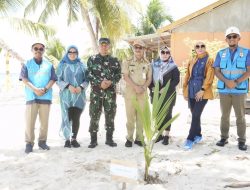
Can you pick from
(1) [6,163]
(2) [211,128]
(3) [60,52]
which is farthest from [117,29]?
(3) [60,52]

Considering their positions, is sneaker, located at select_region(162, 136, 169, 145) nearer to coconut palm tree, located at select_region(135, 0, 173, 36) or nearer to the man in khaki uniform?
the man in khaki uniform

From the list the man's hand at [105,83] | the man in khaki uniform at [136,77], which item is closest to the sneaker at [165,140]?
the man in khaki uniform at [136,77]

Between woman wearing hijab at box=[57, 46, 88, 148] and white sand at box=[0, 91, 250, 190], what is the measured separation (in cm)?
53

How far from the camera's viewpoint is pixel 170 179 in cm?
447

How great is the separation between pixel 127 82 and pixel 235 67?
1.58 metres

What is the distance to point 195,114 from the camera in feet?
19.4

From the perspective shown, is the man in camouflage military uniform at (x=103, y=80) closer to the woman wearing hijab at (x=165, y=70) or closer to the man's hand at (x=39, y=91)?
the woman wearing hijab at (x=165, y=70)

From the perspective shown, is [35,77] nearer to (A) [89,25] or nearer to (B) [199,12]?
(A) [89,25]

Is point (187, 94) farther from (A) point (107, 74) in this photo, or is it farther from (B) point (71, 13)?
(B) point (71, 13)

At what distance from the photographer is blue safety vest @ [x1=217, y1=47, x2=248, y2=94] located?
5613 millimetres

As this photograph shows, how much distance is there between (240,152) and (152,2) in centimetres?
2527

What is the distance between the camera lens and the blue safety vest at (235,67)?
18.4 ft

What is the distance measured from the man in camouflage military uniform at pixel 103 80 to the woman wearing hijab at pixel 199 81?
1088 mm

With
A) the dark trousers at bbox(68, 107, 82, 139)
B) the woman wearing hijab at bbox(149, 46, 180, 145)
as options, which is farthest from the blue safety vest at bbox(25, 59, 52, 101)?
the woman wearing hijab at bbox(149, 46, 180, 145)
